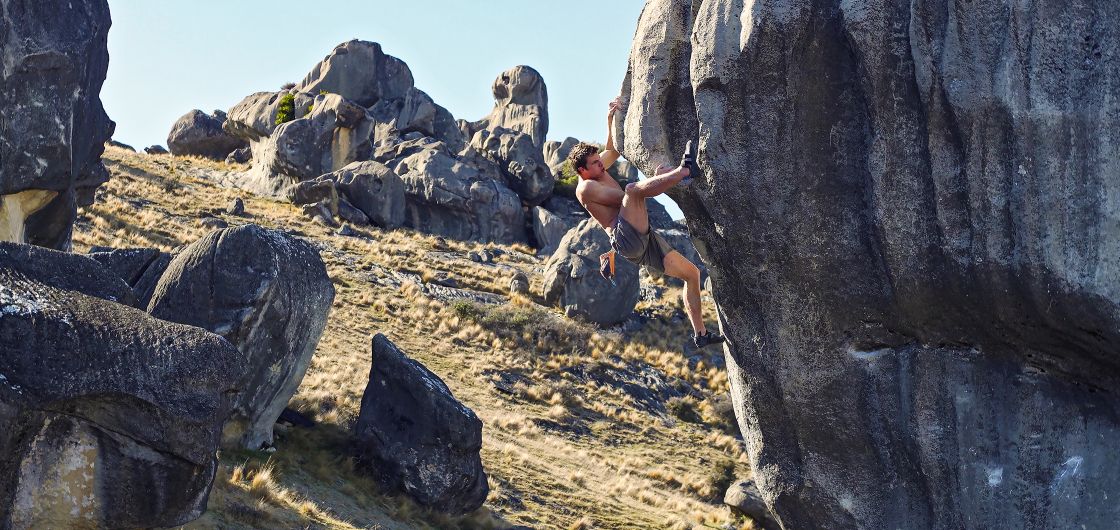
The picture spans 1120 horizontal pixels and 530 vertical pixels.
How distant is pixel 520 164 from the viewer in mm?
58219

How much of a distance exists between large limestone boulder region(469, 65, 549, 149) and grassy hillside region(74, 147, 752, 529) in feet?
73.4

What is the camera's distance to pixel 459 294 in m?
38.2

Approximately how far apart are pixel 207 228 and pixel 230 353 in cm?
3298

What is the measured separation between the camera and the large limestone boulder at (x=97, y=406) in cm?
847

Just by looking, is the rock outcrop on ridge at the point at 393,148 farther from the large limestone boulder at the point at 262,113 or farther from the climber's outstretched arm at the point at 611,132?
the climber's outstretched arm at the point at 611,132

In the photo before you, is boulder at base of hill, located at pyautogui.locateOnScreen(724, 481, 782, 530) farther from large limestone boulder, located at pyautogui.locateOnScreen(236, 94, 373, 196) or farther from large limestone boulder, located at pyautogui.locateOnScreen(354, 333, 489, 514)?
large limestone boulder, located at pyautogui.locateOnScreen(236, 94, 373, 196)

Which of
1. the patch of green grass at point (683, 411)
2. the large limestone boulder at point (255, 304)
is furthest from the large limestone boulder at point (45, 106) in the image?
the patch of green grass at point (683, 411)

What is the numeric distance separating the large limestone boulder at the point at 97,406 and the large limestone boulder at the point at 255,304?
6375mm

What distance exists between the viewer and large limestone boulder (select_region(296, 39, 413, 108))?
66.6m

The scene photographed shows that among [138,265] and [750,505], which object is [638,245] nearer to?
[138,265]

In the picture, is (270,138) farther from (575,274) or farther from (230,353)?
(230,353)

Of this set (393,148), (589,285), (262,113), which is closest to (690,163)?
(589,285)

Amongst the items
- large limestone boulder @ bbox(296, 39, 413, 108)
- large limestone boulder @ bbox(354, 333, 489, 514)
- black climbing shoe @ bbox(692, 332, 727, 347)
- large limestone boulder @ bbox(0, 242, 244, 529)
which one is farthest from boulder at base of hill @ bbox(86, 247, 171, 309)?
large limestone boulder @ bbox(296, 39, 413, 108)

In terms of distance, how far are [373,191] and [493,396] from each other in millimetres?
23023
